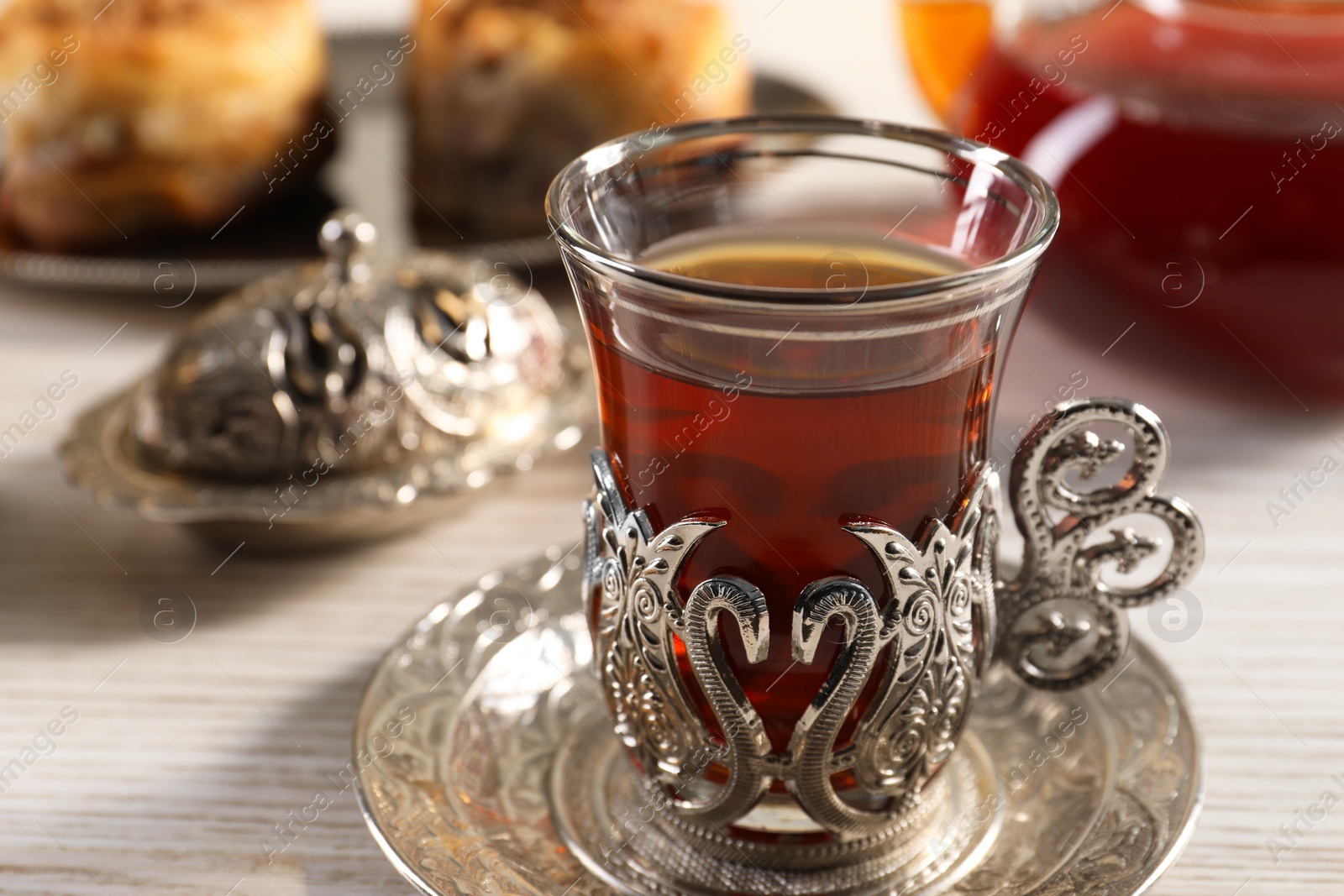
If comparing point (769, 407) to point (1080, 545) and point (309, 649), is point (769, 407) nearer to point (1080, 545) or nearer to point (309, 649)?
point (1080, 545)

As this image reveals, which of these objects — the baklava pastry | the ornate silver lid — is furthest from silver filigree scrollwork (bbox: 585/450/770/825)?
the baklava pastry

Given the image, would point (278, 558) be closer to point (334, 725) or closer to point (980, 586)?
point (334, 725)

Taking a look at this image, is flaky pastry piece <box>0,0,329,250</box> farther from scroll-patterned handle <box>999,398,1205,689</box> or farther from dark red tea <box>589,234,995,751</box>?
scroll-patterned handle <box>999,398,1205,689</box>

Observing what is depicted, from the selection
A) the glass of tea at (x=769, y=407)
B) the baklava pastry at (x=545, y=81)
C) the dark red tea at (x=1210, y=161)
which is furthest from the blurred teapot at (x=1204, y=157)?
the glass of tea at (x=769, y=407)

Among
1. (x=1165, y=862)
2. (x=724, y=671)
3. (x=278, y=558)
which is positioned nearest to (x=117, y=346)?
(x=278, y=558)

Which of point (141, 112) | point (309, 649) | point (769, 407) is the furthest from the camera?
point (141, 112)

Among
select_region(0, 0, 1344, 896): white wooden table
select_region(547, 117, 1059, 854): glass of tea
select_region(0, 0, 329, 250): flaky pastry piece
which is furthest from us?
select_region(0, 0, 329, 250): flaky pastry piece

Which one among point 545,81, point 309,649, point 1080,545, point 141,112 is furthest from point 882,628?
point 141,112

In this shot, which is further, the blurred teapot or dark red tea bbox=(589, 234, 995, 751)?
the blurred teapot
